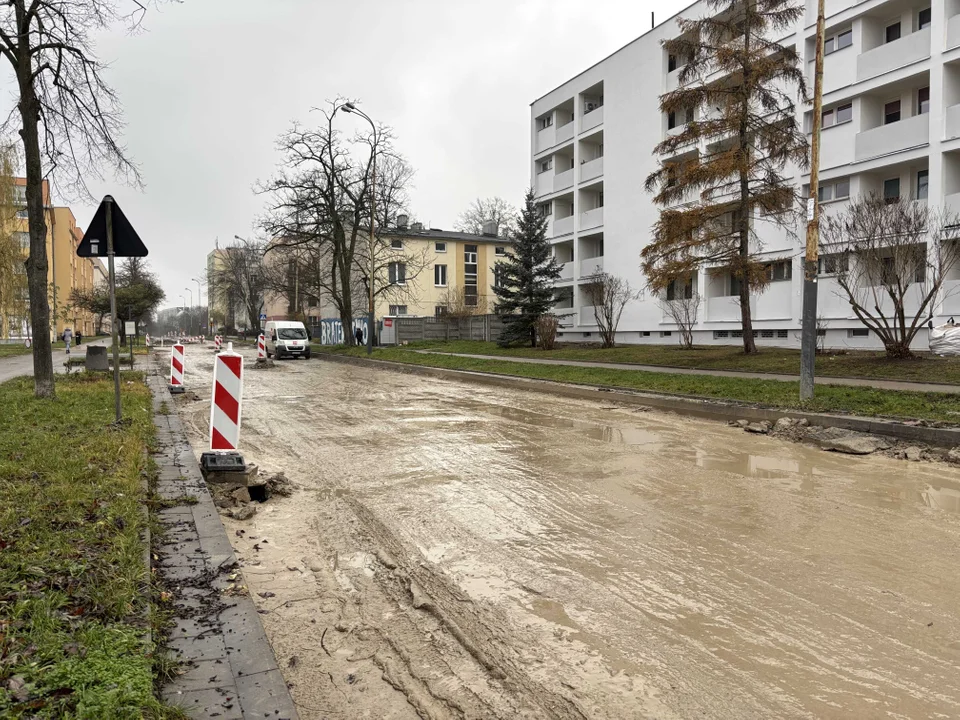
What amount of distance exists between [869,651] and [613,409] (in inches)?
407

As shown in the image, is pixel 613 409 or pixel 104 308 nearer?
pixel 613 409

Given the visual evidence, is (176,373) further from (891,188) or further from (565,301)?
(565,301)

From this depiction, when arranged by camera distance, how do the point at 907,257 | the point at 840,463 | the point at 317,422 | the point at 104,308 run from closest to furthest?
the point at 840,463, the point at 317,422, the point at 907,257, the point at 104,308

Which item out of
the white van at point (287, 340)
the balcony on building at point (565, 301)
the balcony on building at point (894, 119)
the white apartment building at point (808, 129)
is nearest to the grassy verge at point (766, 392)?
the white apartment building at point (808, 129)

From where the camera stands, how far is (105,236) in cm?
864

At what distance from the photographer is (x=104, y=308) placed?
5788cm

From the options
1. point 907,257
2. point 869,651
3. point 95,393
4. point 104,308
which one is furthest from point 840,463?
point 104,308

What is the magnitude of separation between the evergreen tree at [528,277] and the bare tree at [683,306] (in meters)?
5.59

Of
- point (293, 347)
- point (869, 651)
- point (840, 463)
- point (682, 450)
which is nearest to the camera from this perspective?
point (869, 651)

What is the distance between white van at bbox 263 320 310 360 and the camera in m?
34.9

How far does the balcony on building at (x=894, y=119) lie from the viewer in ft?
73.7

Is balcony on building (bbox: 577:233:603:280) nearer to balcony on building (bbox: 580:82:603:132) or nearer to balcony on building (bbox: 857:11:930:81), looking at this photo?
balcony on building (bbox: 580:82:603:132)

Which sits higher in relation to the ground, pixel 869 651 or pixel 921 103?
pixel 921 103

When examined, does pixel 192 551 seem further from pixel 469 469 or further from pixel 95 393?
pixel 95 393
